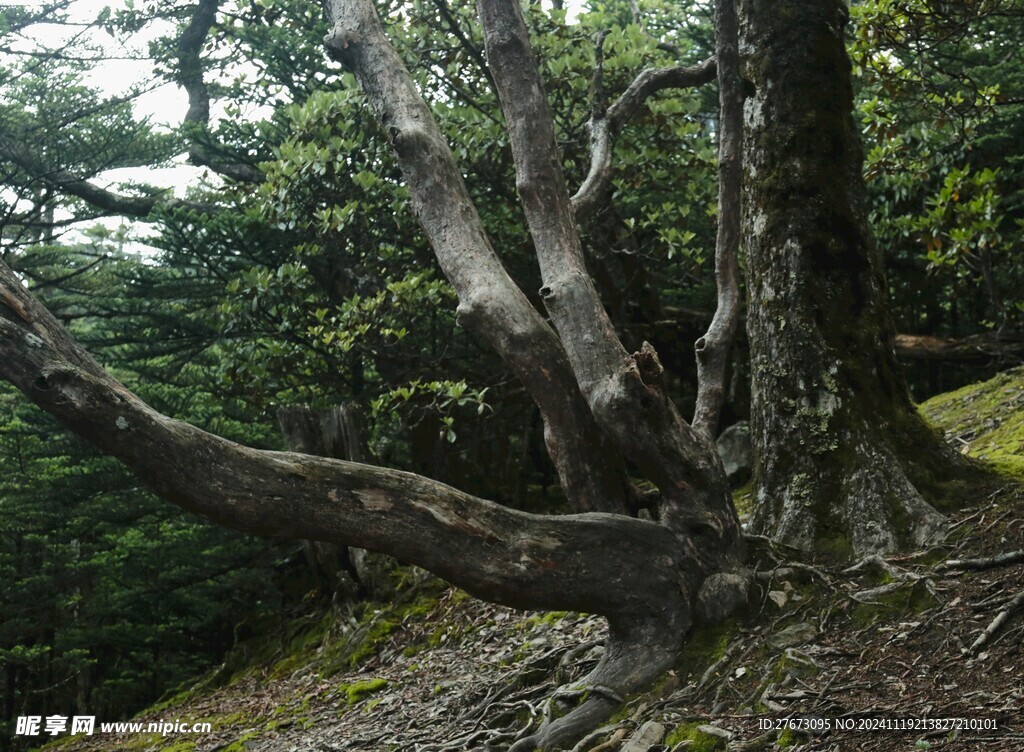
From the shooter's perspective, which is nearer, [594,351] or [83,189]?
[594,351]

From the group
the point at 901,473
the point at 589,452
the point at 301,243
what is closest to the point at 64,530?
the point at 301,243

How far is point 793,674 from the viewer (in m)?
3.71

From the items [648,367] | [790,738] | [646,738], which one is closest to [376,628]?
[646,738]

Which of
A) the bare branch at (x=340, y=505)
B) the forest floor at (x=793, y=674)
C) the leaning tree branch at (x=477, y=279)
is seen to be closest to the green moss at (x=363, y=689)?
the forest floor at (x=793, y=674)

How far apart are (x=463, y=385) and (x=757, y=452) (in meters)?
2.55

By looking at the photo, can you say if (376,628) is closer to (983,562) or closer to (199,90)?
(983,562)

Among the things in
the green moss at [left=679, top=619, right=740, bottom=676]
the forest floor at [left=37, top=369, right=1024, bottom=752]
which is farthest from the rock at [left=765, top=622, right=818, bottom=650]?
the green moss at [left=679, top=619, right=740, bottom=676]

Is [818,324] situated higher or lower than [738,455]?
higher

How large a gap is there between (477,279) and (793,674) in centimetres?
239

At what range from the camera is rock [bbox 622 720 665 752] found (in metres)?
3.56

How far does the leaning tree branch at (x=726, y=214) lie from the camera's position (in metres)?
4.97

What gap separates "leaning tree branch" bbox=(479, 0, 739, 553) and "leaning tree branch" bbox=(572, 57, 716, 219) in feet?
1.34

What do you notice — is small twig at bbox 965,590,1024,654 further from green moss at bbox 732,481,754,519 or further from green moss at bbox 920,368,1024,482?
green moss at bbox 732,481,754,519

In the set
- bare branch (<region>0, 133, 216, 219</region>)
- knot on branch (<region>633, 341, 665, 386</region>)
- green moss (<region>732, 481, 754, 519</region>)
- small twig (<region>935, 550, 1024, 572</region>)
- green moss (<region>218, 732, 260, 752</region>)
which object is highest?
bare branch (<region>0, 133, 216, 219</region>)
